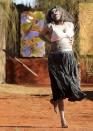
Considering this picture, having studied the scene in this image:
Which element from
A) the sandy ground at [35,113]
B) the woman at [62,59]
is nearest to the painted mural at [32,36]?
the sandy ground at [35,113]

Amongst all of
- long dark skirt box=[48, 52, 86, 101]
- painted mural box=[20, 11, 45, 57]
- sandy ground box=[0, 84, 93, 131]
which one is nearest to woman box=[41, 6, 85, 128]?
long dark skirt box=[48, 52, 86, 101]

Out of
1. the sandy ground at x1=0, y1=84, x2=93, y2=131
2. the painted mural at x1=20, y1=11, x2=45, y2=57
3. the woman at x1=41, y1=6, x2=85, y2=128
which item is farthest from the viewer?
the painted mural at x1=20, y1=11, x2=45, y2=57

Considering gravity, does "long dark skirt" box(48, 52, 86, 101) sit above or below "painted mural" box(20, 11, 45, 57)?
above

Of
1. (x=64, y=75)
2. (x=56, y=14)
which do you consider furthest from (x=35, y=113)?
(x=56, y=14)

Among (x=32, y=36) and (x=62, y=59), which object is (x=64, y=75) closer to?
(x=62, y=59)

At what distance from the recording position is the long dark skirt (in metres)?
7.75

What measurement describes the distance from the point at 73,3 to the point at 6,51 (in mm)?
2872

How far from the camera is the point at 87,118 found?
33.5ft

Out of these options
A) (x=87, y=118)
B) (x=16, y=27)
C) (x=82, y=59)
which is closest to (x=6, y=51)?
(x=16, y=27)

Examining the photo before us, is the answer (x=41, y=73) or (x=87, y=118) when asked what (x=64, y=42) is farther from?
(x=41, y=73)

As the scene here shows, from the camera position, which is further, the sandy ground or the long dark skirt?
the sandy ground

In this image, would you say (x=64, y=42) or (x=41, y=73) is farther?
(x=41, y=73)

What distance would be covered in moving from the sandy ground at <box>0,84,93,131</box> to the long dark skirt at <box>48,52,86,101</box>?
0.51 meters

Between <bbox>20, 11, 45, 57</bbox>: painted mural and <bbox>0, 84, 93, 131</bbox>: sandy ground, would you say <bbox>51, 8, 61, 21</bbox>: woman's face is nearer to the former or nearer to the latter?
<bbox>0, 84, 93, 131</bbox>: sandy ground
